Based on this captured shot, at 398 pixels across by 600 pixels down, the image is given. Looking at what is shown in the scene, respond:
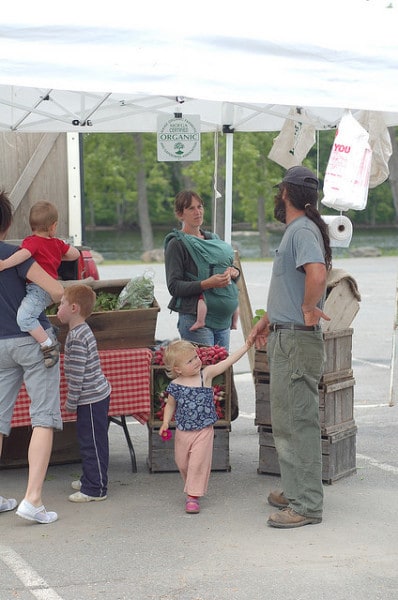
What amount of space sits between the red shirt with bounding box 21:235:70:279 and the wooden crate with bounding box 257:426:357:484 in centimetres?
185

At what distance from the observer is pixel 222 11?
5.74m

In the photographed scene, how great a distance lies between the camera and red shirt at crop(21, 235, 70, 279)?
5.79 meters

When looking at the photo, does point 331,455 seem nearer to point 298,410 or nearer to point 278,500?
point 278,500

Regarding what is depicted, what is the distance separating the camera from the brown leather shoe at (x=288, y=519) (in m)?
5.70

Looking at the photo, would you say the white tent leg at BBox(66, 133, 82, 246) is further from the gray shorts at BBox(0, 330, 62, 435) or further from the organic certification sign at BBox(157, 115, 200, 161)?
the gray shorts at BBox(0, 330, 62, 435)

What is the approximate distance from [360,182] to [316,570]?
2.38m

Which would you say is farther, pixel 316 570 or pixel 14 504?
pixel 14 504

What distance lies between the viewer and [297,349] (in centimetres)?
565

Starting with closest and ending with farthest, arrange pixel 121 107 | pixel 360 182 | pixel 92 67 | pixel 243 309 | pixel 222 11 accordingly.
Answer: pixel 92 67, pixel 222 11, pixel 360 182, pixel 243 309, pixel 121 107

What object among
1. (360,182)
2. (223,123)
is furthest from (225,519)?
(223,123)

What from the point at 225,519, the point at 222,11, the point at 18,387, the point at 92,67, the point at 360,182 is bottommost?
the point at 225,519

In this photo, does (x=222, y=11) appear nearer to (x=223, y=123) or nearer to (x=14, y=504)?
(x=14, y=504)

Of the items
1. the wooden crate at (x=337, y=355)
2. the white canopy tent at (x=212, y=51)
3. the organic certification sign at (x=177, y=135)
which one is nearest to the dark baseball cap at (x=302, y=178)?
the white canopy tent at (x=212, y=51)

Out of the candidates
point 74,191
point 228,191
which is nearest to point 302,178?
point 228,191
